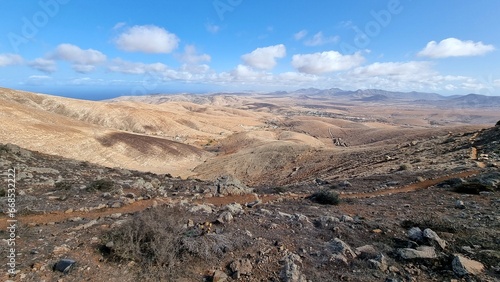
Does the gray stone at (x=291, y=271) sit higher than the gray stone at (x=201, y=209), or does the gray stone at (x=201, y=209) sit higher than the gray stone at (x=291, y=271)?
the gray stone at (x=291, y=271)

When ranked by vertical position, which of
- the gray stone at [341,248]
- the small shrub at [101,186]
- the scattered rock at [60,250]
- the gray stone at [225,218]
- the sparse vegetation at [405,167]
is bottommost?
the sparse vegetation at [405,167]

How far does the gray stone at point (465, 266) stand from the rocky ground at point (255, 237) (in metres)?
0.02

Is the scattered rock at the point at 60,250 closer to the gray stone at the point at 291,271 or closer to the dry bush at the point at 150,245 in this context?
the dry bush at the point at 150,245

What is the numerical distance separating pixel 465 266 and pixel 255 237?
4.98 metres

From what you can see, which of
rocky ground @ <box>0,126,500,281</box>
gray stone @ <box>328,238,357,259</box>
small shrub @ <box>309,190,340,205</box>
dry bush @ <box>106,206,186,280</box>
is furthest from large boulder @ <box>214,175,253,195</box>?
gray stone @ <box>328,238,357,259</box>

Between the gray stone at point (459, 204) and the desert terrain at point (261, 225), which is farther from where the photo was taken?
the gray stone at point (459, 204)

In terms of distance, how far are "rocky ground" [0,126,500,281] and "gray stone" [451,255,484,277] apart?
0.08ft

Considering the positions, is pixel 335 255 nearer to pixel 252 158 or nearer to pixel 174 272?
pixel 174 272

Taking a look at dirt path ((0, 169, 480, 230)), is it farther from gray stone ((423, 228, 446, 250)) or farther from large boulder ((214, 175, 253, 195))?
gray stone ((423, 228, 446, 250))

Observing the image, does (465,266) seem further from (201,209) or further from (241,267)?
(201,209)

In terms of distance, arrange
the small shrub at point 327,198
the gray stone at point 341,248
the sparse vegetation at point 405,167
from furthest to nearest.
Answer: the sparse vegetation at point 405,167, the small shrub at point 327,198, the gray stone at point 341,248

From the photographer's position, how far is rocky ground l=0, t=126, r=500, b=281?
6.25 meters

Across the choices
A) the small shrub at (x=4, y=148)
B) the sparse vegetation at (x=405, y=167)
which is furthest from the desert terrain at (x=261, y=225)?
the sparse vegetation at (x=405, y=167)

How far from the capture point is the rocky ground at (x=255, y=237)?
6.25 meters
